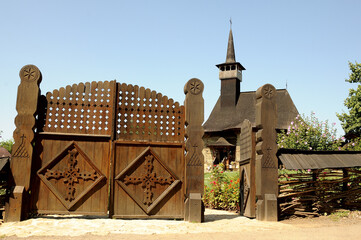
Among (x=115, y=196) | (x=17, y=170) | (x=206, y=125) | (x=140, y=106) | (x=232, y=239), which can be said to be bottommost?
(x=232, y=239)

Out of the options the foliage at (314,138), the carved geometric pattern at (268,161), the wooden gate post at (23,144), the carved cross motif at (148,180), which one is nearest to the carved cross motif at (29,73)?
the wooden gate post at (23,144)

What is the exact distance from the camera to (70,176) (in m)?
7.46

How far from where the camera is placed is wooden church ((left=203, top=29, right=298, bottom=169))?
91.7 ft

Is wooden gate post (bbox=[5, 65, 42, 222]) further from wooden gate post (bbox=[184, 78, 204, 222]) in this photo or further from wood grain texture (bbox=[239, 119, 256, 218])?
wood grain texture (bbox=[239, 119, 256, 218])

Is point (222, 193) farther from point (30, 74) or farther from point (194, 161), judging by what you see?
point (30, 74)

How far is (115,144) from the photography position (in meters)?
7.60

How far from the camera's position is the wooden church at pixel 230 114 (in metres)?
27.9

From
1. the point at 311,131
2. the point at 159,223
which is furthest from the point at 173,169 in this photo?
the point at 311,131

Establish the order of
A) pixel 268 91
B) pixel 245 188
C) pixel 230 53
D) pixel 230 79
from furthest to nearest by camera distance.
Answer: pixel 230 53 < pixel 230 79 < pixel 245 188 < pixel 268 91

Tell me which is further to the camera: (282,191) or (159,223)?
(282,191)

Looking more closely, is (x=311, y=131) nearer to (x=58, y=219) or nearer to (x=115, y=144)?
(x=115, y=144)

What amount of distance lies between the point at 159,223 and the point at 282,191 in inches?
122

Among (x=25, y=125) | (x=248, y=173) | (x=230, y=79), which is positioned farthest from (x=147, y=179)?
(x=230, y=79)

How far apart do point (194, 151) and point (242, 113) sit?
22.8 meters
